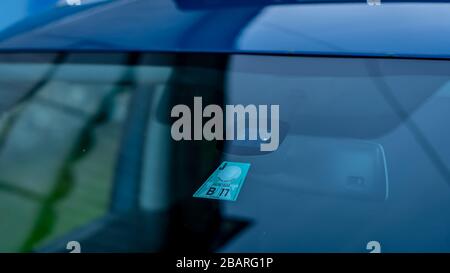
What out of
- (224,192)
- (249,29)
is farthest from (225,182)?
(249,29)

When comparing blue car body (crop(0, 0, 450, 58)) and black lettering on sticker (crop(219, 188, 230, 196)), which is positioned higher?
blue car body (crop(0, 0, 450, 58))

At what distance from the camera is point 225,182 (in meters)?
1.40

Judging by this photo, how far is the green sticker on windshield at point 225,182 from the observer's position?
1.37m

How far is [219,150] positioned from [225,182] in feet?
0.30

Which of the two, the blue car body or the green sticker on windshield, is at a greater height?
the blue car body

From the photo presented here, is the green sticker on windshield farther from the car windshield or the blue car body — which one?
the blue car body

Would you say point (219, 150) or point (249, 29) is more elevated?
point (249, 29)

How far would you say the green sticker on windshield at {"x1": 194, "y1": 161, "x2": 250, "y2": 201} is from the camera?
137 cm

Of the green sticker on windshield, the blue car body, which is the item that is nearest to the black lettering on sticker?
the green sticker on windshield

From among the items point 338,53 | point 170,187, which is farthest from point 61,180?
point 338,53

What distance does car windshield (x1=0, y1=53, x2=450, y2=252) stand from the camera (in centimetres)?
129

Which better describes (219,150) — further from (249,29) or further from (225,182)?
(249,29)
